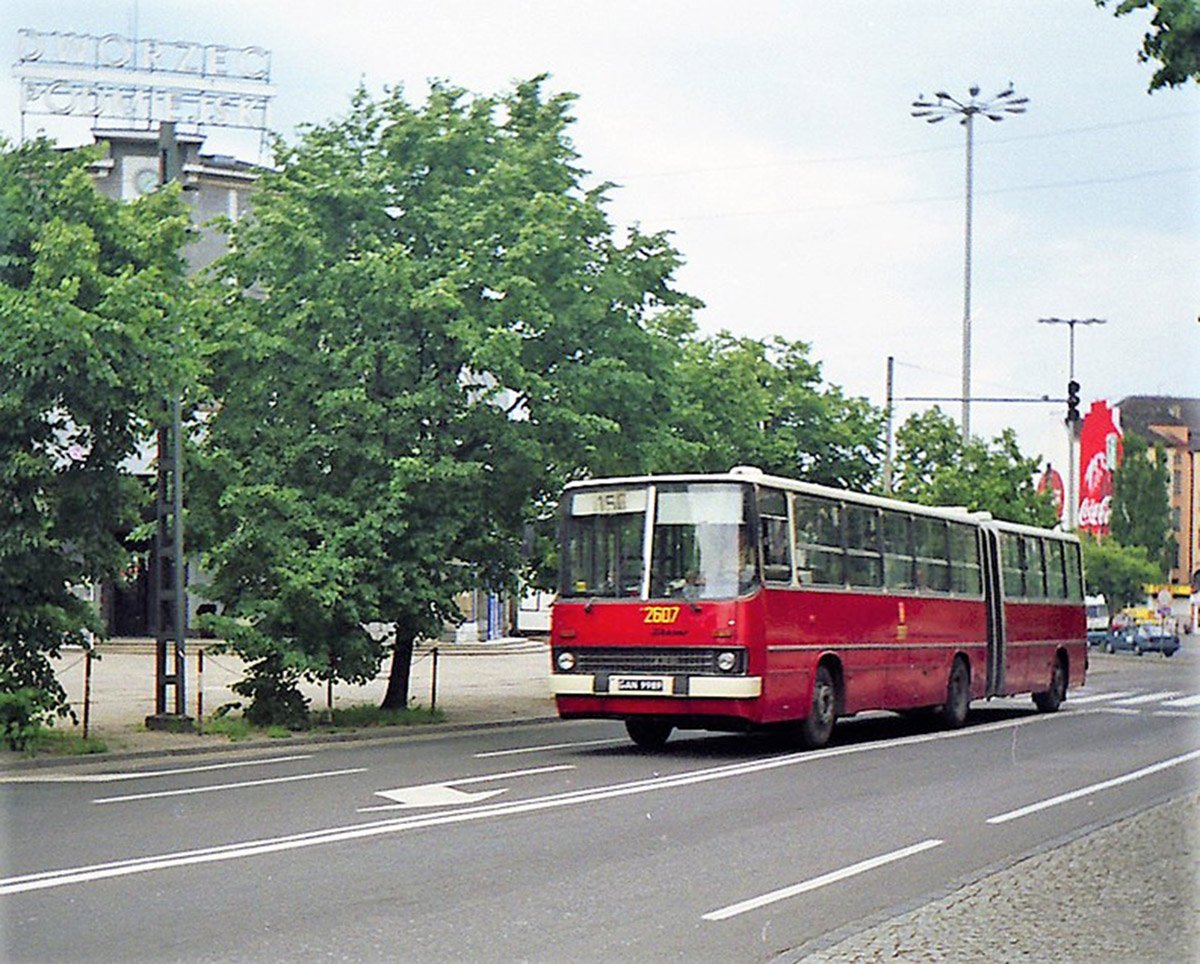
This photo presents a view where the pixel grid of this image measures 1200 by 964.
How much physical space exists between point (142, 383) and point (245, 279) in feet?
19.8

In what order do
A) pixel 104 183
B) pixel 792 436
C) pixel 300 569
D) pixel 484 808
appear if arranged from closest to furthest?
pixel 484 808 → pixel 104 183 → pixel 300 569 → pixel 792 436

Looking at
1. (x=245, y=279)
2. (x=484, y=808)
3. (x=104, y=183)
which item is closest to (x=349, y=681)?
(x=245, y=279)

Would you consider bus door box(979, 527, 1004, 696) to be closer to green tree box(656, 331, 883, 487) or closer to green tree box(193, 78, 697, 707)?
green tree box(193, 78, 697, 707)

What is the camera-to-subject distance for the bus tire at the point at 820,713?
74.8 ft

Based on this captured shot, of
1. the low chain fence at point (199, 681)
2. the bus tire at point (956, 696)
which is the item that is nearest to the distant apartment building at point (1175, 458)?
the low chain fence at point (199, 681)

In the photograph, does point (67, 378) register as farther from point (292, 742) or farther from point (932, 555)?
point (932, 555)

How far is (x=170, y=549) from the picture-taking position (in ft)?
79.8

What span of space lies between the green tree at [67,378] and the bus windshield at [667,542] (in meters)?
4.79

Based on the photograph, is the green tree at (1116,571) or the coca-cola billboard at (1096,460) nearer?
the coca-cola billboard at (1096,460)

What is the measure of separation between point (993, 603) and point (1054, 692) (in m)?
3.88

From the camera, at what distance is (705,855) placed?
12875 millimetres

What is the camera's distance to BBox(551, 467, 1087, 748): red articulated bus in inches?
Result: 844

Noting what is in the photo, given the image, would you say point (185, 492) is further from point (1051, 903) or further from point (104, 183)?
point (1051, 903)

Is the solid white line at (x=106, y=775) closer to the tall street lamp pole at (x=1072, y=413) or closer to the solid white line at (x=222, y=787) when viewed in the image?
the solid white line at (x=222, y=787)
